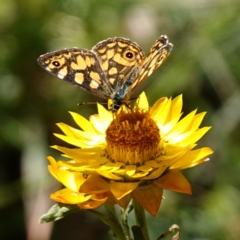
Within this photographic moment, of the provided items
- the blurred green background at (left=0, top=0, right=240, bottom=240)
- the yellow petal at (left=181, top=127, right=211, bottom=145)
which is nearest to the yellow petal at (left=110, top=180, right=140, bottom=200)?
the yellow petal at (left=181, top=127, right=211, bottom=145)

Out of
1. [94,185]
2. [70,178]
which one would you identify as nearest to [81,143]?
[70,178]

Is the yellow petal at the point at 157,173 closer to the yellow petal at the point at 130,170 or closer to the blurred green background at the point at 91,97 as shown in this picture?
the yellow petal at the point at 130,170

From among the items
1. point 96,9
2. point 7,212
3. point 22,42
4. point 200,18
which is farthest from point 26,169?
point 200,18

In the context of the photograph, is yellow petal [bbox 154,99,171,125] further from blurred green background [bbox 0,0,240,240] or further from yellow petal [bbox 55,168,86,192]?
blurred green background [bbox 0,0,240,240]

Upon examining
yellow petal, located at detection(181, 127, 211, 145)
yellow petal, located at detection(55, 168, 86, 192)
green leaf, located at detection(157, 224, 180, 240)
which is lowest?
green leaf, located at detection(157, 224, 180, 240)

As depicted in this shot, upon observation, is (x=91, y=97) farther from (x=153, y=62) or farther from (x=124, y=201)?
(x=124, y=201)
